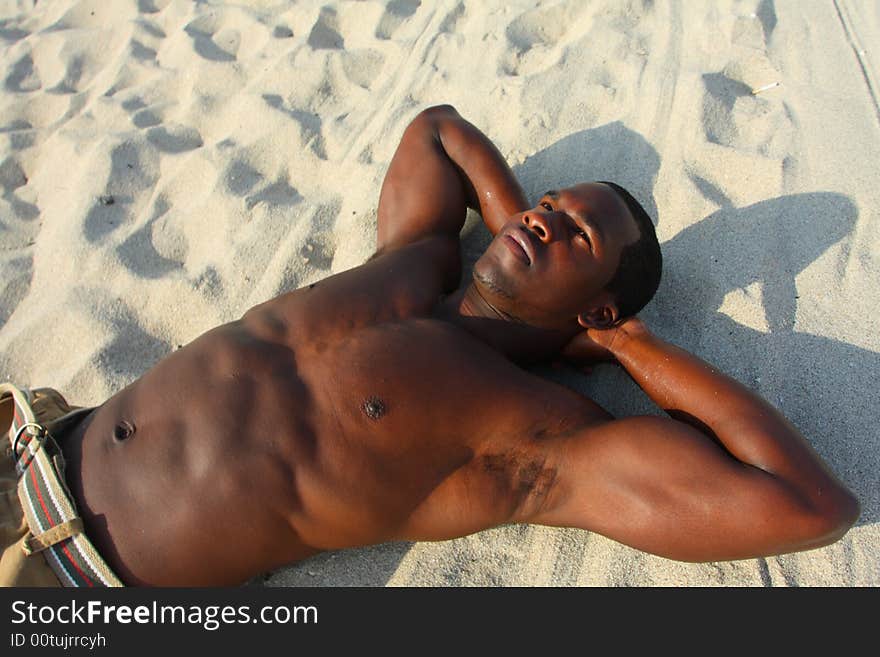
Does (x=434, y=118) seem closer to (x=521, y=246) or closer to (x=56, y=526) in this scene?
(x=521, y=246)

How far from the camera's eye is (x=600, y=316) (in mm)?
2141

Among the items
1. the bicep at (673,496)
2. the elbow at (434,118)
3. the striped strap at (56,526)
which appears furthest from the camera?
the elbow at (434,118)

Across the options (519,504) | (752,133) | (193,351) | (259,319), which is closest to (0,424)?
(193,351)

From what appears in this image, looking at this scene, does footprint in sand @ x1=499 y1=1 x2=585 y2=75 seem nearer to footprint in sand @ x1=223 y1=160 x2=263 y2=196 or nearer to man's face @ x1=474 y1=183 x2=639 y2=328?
footprint in sand @ x1=223 y1=160 x2=263 y2=196

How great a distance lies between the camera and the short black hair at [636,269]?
205 cm

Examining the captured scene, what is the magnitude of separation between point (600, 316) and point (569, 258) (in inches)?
10.7

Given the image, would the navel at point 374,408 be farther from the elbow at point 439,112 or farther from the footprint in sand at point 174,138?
the footprint in sand at point 174,138

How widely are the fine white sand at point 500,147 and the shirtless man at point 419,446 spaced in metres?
0.27

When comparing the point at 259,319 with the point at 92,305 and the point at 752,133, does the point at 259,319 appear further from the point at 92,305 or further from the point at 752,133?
the point at 752,133

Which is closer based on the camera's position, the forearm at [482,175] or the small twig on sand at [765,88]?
the forearm at [482,175]

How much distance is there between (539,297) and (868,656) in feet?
3.91

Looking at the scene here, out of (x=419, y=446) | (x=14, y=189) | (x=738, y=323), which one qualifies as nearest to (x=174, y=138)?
→ (x=14, y=189)

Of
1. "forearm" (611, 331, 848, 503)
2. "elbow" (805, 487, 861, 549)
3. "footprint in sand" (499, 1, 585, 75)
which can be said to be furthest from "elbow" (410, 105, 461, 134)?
"elbow" (805, 487, 861, 549)

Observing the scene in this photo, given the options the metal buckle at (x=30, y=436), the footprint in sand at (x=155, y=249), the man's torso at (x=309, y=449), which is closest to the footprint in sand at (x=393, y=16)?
the footprint in sand at (x=155, y=249)
